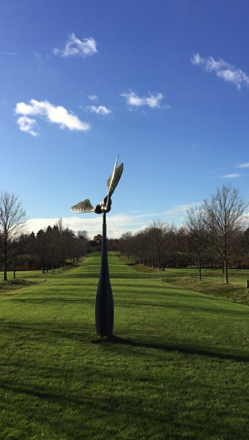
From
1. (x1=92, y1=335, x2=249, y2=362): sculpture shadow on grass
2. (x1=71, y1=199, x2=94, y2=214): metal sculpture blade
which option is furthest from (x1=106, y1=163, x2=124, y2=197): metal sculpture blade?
(x1=92, y1=335, x2=249, y2=362): sculpture shadow on grass

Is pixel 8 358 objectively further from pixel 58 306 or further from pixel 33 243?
pixel 33 243

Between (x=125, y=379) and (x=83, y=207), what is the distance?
556 cm

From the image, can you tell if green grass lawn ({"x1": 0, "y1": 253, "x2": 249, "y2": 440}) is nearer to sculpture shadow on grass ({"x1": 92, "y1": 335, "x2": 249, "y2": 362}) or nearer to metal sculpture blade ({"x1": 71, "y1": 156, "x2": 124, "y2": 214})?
sculpture shadow on grass ({"x1": 92, "y1": 335, "x2": 249, "y2": 362})

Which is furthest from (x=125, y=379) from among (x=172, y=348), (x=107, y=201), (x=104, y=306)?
(x=107, y=201)

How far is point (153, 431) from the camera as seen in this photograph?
483 cm

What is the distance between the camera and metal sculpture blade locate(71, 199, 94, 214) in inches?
413

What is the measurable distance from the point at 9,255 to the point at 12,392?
29.3 meters

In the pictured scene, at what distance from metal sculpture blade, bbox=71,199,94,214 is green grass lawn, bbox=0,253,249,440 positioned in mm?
3840

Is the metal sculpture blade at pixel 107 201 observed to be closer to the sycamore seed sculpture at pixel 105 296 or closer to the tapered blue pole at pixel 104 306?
the sycamore seed sculpture at pixel 105 296

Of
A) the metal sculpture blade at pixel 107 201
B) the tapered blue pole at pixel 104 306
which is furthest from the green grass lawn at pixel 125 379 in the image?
the metal sculpture blade at pixel 107 201

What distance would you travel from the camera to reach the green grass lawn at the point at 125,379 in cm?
495

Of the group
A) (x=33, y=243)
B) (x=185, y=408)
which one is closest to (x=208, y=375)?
(x=185, y=408)

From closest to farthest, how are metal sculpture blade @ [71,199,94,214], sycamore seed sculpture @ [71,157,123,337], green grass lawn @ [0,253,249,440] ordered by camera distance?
green grass lawn @ [0,253,249,440] < sycamore seed sculpture @ [71,157,123,337] < metal sculpture blade @ [71,199,94,214]

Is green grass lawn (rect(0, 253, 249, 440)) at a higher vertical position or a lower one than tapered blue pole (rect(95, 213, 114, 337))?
lower
